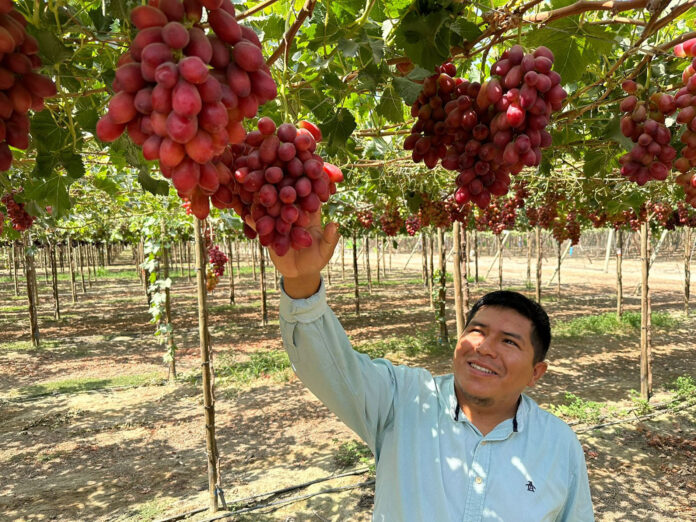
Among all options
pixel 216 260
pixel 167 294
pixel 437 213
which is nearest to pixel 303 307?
pixel 437 213

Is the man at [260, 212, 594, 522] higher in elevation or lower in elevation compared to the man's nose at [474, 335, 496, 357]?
lower

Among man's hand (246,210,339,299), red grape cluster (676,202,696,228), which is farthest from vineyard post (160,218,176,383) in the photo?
red grape cluster (676,202,696,228)

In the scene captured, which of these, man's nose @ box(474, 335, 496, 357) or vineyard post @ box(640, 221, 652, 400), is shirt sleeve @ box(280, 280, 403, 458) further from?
vineyard post @ box(640, 221, 652, 400)

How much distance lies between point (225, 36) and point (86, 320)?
19.3 meters

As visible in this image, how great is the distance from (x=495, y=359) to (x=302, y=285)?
1.05m

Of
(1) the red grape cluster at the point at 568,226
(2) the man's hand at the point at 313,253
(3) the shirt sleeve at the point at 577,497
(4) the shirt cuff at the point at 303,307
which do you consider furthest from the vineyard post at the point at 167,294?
(1) the red grape cluster at the point at 568,226

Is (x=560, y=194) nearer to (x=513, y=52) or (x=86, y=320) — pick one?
(x=513, y=52)

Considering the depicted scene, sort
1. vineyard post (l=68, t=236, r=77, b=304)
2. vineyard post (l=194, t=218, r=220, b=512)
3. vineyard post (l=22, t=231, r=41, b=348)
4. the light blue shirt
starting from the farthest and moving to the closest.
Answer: vineyard post (l=68, t=236, r=77, b=304)
vineyard post (l=22, t=231, r=41, b=348)
vineyard post (l=194, t=218, r=220, b=512)
the light blue shirt

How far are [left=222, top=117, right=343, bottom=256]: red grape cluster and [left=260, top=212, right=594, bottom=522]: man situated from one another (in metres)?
0.62

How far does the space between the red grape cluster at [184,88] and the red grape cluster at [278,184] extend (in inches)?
7.5

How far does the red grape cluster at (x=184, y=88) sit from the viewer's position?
62cm

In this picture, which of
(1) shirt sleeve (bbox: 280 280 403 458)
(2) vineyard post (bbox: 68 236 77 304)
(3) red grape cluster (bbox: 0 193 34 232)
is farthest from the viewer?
(2) vineyard post (bbox: 68 236 77 304)

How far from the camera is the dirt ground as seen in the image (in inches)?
212

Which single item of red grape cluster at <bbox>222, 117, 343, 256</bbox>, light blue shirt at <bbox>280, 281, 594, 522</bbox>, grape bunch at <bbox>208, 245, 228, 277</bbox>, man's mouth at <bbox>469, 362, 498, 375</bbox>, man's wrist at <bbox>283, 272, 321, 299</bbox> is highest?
red grape cluster at <bbox>222, 117, 343, 256</bbox>
